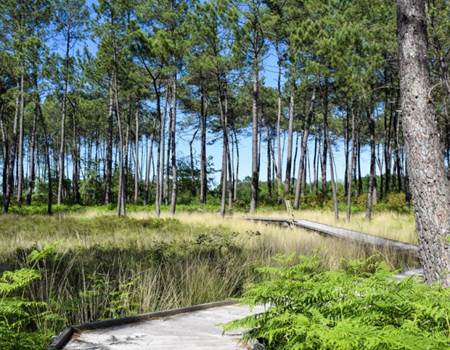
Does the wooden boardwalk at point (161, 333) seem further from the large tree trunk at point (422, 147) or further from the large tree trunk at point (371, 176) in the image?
the large tree trunk at point (371, 176)

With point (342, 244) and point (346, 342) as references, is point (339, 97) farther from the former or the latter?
point (346, 342)

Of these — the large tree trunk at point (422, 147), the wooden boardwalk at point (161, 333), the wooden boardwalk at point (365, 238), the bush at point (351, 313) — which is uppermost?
the large tree trunk at point (422, 147)

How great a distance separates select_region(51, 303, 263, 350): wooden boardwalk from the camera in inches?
135

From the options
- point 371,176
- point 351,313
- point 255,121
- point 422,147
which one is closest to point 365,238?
point 422,147

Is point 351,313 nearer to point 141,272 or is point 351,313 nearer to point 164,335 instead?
point 164,335

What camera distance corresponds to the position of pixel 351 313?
257 centimetres

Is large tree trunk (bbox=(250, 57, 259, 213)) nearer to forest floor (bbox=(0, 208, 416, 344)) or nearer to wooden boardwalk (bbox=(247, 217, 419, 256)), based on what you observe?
wooden boardwalk (bbox=(247, 217, 419, 256))

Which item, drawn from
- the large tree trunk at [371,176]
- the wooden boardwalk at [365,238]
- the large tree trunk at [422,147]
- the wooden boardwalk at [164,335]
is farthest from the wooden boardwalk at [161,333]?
the large tree trunk at [371,176]

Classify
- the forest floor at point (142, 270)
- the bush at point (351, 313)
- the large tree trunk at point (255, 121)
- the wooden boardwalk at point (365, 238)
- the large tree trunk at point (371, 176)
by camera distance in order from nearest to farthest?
the bush at point (351, 313), the forest floor at point (142, 270), the wooden boardwalk at point (365, 238), the large tree trunk at point (371, 176), the large tree trunk at point (255, 121)

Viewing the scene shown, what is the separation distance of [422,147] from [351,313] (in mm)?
2917

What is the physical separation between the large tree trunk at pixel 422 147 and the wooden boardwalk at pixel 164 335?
2260mm

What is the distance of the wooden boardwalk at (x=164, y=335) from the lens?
135 inches

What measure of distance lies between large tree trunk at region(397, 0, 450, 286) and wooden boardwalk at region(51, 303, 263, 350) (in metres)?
2.26

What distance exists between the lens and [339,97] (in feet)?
85.0
